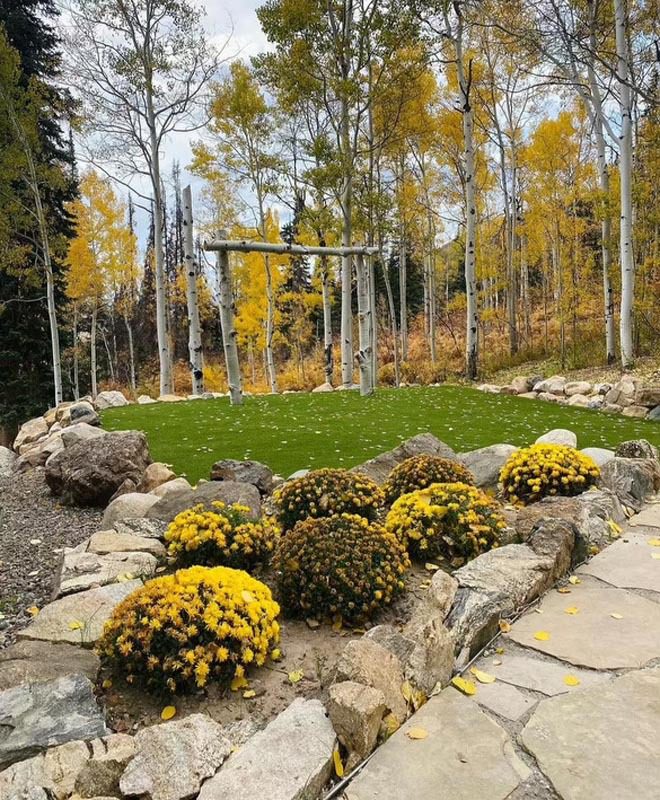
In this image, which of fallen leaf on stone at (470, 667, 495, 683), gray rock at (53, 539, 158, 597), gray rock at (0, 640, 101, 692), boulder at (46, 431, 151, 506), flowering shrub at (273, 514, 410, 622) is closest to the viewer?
gray rock at (0, 640, 101, 692)

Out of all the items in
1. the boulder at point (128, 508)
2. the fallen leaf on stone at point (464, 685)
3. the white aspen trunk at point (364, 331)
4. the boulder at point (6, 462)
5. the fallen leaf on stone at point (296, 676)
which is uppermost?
the white aspen trunk at point (364, 331)

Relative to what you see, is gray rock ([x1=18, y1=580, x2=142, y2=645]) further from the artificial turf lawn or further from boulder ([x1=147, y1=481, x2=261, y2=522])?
the artificial turf lawn

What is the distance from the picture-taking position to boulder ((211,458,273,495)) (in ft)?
15.2

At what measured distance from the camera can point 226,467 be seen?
4758 millimetres

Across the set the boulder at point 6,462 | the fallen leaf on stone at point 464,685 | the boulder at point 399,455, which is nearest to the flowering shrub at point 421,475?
the boulder at point 399,455

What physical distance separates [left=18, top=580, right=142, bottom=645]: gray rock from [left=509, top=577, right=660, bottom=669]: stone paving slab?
189cm

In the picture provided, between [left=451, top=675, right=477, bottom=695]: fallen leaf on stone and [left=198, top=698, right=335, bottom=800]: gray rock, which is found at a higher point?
[left=198, top=698, right=335, bottom=800]: gray rock

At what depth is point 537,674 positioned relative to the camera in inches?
82.1

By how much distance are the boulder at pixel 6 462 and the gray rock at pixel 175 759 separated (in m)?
6.20

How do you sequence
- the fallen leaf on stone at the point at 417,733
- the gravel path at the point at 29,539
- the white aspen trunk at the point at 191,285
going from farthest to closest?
the white aspen trunk at the point at 191,285 → the gravel path at the point at 29,539 → the fallen leaf on stone at the point at 417,733

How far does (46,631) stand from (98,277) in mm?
19071

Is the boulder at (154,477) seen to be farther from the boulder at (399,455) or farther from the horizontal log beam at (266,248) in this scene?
the horizontal log beam at (266,248)

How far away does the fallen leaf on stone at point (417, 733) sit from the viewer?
1739mm

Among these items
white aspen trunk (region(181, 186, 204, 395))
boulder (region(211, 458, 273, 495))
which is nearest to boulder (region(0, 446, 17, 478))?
boulder (region(211, 458, 273, 495))
